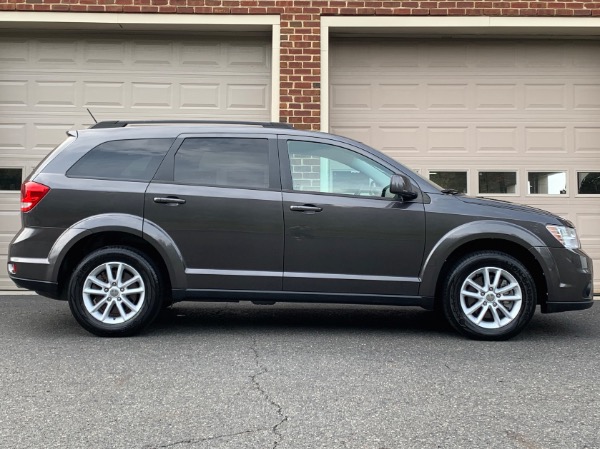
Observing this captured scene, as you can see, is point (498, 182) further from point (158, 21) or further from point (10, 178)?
point (10, 178)

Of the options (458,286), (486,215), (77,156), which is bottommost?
(458,286)

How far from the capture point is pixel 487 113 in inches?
355

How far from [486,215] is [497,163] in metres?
3.88

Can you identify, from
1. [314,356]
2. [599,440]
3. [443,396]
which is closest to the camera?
[599,440]

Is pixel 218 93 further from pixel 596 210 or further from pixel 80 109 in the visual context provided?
pixel 596 210

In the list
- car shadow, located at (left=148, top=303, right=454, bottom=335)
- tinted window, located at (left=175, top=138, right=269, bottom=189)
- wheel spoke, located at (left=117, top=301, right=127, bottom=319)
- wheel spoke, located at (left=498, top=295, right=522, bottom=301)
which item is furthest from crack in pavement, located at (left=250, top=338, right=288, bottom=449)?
wheel spoke, located at (left=498, top=295, right=522, bottom=301)

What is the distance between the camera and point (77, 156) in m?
5.47

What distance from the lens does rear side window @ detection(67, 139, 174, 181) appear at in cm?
543

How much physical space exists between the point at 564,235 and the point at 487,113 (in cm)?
396

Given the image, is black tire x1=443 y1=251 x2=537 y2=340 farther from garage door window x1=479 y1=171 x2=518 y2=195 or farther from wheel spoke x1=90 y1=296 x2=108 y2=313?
garage door window x1=479 y1=171 x2=518 y2=195

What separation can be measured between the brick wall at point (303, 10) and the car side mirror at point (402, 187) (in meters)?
Result: 3.51

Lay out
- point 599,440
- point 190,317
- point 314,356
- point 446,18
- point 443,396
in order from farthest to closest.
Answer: point 446,18, point 190,317, point 314,356, point 443,396, point 599,440

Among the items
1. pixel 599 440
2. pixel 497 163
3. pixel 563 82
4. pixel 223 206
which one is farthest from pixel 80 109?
pixel 599 440

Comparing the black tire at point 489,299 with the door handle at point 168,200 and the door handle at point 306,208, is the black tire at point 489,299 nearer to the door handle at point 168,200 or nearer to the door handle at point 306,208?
the door handle at point 306,208
